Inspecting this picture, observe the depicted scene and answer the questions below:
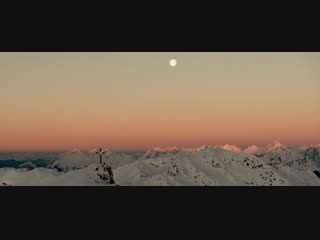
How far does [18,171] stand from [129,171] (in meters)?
59.5
